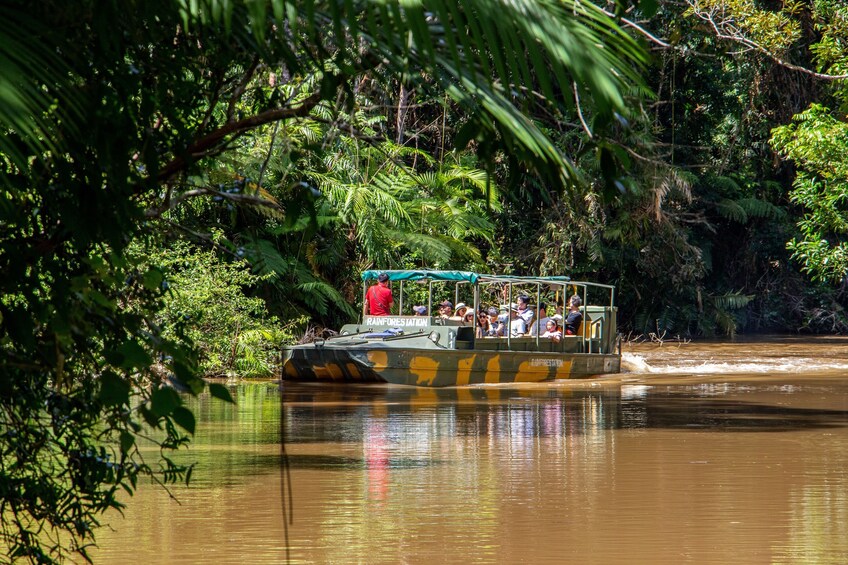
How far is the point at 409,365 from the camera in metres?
21.3

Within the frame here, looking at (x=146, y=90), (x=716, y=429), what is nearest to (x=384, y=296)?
(x=716, y=429)

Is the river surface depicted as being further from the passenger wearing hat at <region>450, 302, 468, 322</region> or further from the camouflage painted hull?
the passenger wearing hat at <region>450, 302, 468, 322</region>

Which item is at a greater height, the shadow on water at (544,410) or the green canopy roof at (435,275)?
the green canopy roof at (435,275)

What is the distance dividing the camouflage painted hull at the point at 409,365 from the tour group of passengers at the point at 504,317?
2.20 ft

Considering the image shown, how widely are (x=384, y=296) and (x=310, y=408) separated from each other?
500 centimetres

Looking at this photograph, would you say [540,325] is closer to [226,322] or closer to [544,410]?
[226,322]

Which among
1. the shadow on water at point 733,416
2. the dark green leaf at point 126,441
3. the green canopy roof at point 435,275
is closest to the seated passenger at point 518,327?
the green canopy roof at point 435,275

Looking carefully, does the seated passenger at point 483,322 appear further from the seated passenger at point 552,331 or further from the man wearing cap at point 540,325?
the seated passenger at point 552,331

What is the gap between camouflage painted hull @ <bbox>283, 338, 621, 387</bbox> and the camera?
69.3 feet

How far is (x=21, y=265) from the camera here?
4.56 m

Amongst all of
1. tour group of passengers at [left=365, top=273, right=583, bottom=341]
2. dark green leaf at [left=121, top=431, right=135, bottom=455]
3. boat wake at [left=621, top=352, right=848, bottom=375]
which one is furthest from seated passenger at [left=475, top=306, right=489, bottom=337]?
dark green leaf at [left=121, top=431, right=135, bottom=455]

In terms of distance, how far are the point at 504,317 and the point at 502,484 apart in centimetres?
1370

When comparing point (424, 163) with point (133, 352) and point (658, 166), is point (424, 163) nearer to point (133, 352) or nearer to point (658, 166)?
point (658, 166)

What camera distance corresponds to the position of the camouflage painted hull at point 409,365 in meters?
21.1
